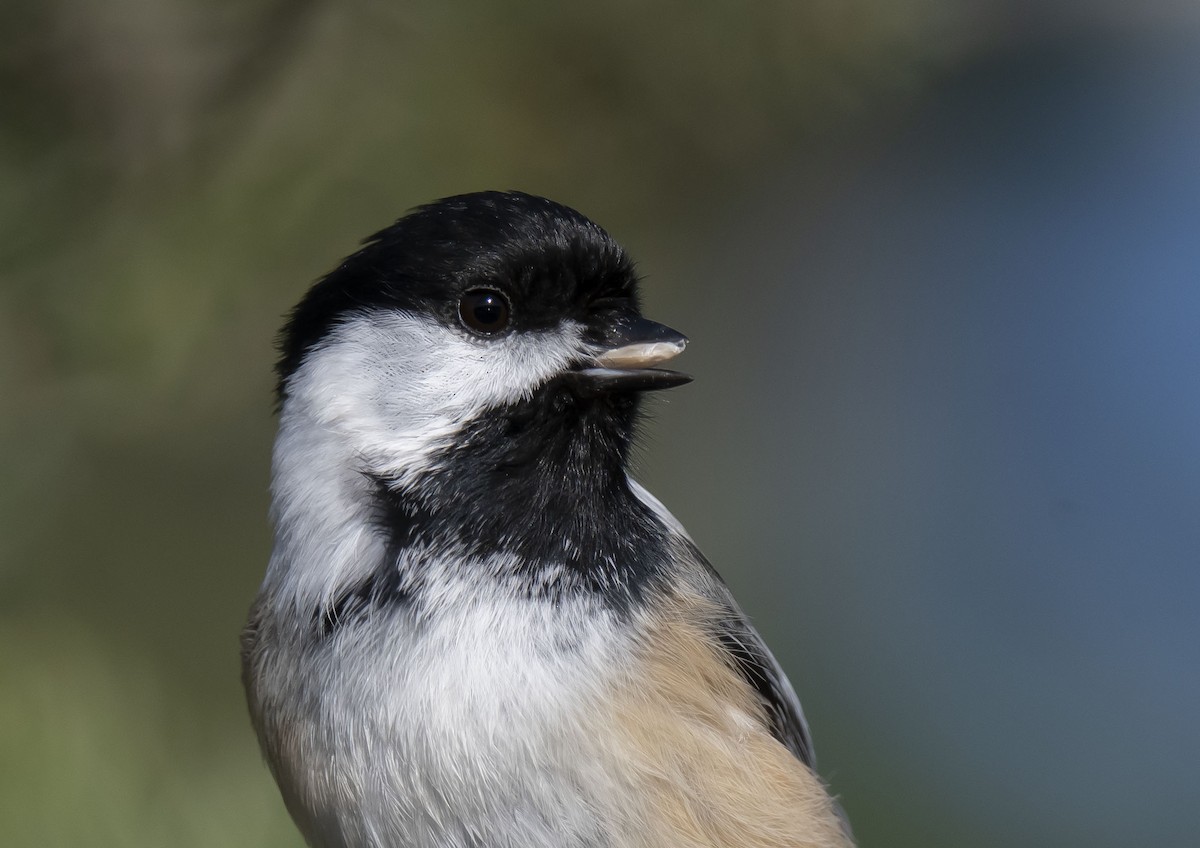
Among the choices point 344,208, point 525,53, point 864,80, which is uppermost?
point 864,80

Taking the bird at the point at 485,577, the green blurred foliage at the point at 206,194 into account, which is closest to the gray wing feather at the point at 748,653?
the bird at the point at 485,577

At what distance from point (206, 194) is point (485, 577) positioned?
108 centimetres

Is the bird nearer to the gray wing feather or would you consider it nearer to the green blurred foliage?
the gray wing feather

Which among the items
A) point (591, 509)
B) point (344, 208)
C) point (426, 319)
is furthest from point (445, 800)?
point (344, 208)

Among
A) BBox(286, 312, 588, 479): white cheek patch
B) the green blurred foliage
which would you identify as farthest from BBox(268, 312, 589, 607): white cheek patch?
the green blurred foliage

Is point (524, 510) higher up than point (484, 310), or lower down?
lower down

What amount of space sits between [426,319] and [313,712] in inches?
12.7

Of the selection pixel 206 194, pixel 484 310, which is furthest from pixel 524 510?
pixel 206 194

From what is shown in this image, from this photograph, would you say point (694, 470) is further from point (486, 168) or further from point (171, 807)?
point (171, 807)

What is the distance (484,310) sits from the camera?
80 cm

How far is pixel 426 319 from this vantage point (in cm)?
79

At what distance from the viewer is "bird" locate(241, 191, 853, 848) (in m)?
0.75

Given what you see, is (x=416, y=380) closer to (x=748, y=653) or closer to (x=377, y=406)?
(x=377, y=406)

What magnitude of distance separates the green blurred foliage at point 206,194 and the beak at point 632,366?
2.85 feet
